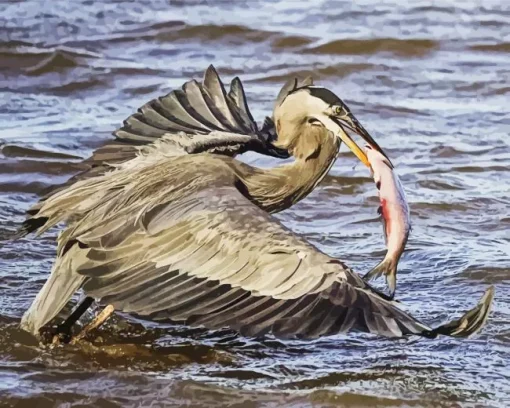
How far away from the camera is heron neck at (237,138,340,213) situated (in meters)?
5.67

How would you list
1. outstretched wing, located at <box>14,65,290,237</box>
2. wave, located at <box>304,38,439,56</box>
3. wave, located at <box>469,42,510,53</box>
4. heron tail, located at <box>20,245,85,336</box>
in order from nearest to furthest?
heron tail, located at <box>20,245,85,336</box> → outstretched wing, located at <box>14,65,290,237</box> → wave, located at <box>304,38,439,56</box> → wave, located at <box>469,42,510,53</box>

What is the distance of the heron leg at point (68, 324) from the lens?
18.4 feet

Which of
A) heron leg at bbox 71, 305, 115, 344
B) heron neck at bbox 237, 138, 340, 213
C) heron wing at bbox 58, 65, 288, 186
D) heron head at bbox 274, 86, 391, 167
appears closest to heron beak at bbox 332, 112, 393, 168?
heron head at bbox 274, 86, 391, 167

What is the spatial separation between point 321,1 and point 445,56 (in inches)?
80.0

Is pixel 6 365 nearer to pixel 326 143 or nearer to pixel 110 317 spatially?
pixel 110 317

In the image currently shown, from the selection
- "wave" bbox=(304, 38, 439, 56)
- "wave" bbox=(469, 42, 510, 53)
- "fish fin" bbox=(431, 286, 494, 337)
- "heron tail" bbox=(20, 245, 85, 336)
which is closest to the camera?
"fish fin" bbox=(431, 286, 494, 337)

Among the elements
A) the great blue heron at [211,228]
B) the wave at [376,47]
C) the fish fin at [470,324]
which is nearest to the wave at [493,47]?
the wave at [376,47]

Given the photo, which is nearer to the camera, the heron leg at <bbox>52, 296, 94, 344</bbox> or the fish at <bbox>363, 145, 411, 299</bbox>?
the fish at <bbox>363, 145, 411, 299</bbox>

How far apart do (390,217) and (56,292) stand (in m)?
1.37

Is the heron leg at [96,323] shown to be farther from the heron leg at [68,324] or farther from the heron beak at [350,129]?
the heron beak at [350,129]

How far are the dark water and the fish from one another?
1.80ft

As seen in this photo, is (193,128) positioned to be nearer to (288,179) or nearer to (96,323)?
(288,179)

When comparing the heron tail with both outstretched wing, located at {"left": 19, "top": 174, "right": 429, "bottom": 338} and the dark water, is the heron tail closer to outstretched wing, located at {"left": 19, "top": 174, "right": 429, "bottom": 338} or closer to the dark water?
outstretched wing, located at {"left": 19, "top": 174, "right": 429, "bottom": 338}

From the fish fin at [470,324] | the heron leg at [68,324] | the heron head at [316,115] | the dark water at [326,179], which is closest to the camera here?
the fish fin at [470,324]
